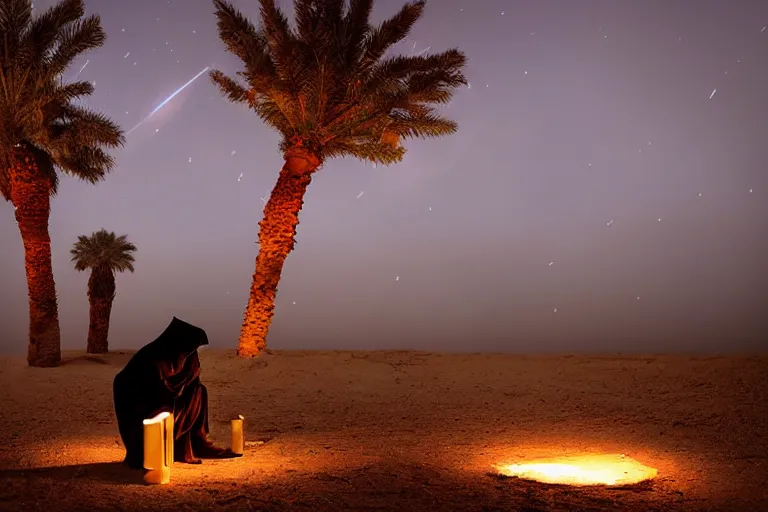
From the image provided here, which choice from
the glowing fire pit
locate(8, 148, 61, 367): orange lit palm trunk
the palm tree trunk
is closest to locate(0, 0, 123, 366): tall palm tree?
locate(8, 148, 61, 367): orange lit palm trunk

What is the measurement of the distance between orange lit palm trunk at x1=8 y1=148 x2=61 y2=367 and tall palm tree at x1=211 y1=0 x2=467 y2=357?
16.0 feet

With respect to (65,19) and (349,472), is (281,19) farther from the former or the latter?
→ (349,472)

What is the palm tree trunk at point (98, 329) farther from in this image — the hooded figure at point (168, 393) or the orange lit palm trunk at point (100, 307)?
the hooded figure at point (168, 393)

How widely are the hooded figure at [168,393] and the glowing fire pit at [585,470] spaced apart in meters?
3.41

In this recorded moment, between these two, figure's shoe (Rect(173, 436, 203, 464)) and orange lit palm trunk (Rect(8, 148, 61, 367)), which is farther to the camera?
orange lit palm trunk (Rect(8, 148, 61, 367))

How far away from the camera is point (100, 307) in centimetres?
2928

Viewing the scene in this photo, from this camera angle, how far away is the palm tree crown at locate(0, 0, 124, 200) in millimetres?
17344

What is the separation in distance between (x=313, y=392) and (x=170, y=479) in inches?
330

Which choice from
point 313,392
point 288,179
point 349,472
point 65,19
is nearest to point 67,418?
point 313,392

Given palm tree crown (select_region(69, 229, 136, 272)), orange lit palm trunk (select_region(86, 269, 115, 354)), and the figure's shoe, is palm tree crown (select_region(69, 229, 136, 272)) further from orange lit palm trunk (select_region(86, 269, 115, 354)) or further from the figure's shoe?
the figure's shoe

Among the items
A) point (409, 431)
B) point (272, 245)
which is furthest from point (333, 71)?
point (409, 431)

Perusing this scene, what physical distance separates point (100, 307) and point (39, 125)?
1318 cm

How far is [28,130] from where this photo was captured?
17.9 meters

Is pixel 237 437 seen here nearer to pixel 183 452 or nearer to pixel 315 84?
pixel 183 452
